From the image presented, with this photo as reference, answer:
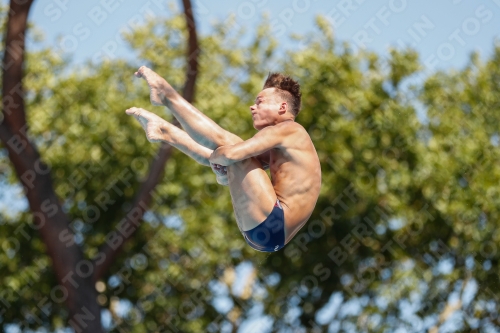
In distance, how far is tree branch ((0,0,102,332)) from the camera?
26.4ft

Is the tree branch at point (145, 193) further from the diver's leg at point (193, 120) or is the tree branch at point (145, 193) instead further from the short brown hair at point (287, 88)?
the short brown hair at point (287, 88)

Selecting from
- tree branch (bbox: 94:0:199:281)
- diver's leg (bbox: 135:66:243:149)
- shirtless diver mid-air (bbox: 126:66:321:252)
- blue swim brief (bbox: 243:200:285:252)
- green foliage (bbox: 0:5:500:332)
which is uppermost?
diver's leg (bbox: 135:66:243:149)

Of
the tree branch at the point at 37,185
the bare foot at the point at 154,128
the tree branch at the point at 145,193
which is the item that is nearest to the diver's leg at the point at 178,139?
the bare foot at the point at 154,128

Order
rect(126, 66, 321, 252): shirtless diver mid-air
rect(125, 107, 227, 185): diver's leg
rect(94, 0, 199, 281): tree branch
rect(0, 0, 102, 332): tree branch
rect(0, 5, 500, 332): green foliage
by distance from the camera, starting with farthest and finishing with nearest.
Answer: rect(0, 5, 500, 332): green foliage, rect(94, 0, 199, 281): tree branch, rect(0, 0, 102, 332): tree branch, rect(125, 107, 227, 185): diver's leg, rect(126, 66, 321, 252): shirtless diver mid-air

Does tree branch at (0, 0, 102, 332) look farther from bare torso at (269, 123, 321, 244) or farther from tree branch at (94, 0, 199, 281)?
bare torso at (269, 123, 321, 244)

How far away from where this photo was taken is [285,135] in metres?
4.02

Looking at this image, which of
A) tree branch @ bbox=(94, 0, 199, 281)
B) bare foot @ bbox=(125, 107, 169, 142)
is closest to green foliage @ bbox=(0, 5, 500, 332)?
tree branch @ bbox=(94, 0, 199, 281)

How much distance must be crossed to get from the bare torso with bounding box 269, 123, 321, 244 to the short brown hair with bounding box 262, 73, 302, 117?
145 millimetres

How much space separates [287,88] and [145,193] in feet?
15.6

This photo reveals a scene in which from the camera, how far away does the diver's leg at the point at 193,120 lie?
404 centimetres

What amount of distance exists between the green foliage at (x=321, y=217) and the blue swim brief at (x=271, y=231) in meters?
7.05

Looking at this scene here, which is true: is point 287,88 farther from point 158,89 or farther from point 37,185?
point 37,185

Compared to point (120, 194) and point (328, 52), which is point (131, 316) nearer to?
point (120, 194)

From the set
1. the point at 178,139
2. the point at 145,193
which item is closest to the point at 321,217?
the point at 145,193
